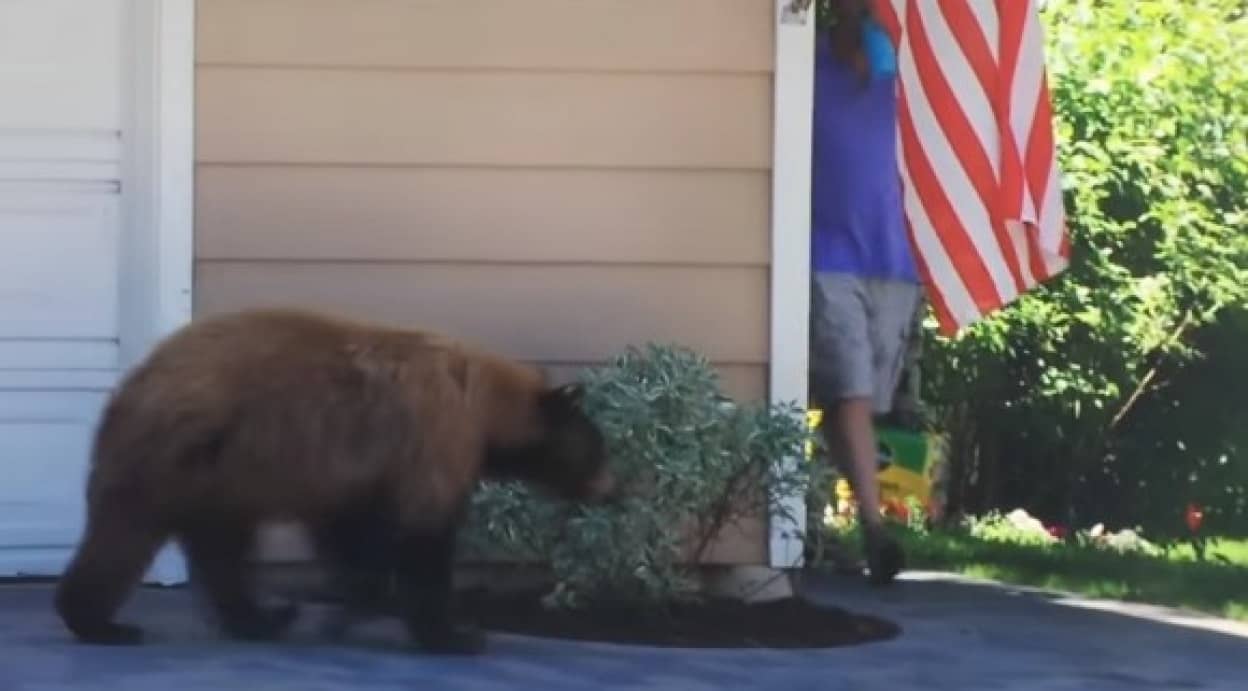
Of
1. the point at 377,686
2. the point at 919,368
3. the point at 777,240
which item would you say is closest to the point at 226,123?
the point at 777,240

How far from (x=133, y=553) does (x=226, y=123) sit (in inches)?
65.1

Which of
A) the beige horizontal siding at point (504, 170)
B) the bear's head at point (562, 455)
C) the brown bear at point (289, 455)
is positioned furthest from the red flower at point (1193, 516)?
the brown bear at point (289, 455)

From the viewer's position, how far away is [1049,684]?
22.4 feet

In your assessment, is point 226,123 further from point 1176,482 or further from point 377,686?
point 1176,482

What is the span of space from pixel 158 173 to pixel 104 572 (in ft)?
5.10

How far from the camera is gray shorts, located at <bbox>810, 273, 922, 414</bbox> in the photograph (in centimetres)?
830

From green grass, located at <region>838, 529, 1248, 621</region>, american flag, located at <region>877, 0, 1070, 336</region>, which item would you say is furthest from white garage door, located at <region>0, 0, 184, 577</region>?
green grass, located at <region>838, 529, 1248, 621</region>

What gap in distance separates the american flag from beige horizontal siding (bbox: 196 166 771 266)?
54 cm

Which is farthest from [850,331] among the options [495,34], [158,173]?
[158,173]

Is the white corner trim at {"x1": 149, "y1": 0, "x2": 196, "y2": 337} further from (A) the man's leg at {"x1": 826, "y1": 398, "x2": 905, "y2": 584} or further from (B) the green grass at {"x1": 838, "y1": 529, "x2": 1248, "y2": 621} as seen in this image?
(B) the green grass at {"x1": 838, "y1": 529, "x2": 1248, "y2": 621}

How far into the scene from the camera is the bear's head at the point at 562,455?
7090 millimetres

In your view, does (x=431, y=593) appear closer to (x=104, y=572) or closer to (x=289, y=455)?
(x=289, y=455)

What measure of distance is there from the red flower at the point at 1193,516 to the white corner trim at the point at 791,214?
188 inches

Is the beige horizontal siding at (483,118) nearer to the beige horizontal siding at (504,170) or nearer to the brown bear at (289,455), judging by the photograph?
the beige horizontal siding at (504,170)
